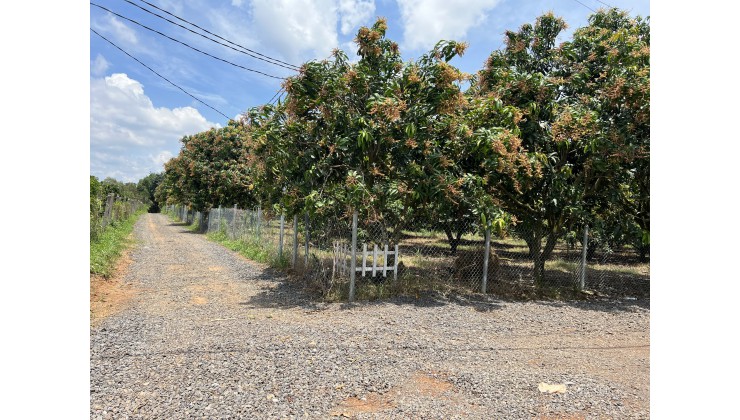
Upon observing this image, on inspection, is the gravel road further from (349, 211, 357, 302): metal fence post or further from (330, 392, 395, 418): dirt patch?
(349, 211, 357, 302): metal fence post

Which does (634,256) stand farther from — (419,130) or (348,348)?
(348,348)

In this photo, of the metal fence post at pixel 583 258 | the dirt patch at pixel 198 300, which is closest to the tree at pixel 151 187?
the dirt patch at pixel 198 300

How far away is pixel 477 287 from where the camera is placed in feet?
25.5

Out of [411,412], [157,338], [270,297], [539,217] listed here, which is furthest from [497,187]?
[157,338]

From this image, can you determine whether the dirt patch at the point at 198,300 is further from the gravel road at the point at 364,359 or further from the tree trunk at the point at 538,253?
the tree trunk at the point at 538,253

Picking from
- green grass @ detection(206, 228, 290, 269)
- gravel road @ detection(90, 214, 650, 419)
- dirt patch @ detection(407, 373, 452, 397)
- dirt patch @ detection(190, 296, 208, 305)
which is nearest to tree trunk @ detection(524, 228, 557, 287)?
gravel road @ detection(90, 214, 650, 419)

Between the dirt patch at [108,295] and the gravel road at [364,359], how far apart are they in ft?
0.68

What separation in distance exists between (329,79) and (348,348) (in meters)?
4.30

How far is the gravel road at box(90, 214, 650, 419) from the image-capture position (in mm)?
3164

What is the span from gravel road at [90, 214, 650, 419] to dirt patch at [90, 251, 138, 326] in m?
0.21

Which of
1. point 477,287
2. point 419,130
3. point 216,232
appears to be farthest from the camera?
point 216,232

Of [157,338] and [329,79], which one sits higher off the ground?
[329,79]

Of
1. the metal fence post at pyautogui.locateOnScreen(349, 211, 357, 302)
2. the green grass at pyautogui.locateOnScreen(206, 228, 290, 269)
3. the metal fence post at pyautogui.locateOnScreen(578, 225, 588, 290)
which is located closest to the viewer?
the metal fence post at pyautogui.locateOnScreen(349, 211, 357, 302)

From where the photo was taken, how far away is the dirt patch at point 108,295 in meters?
5.73
